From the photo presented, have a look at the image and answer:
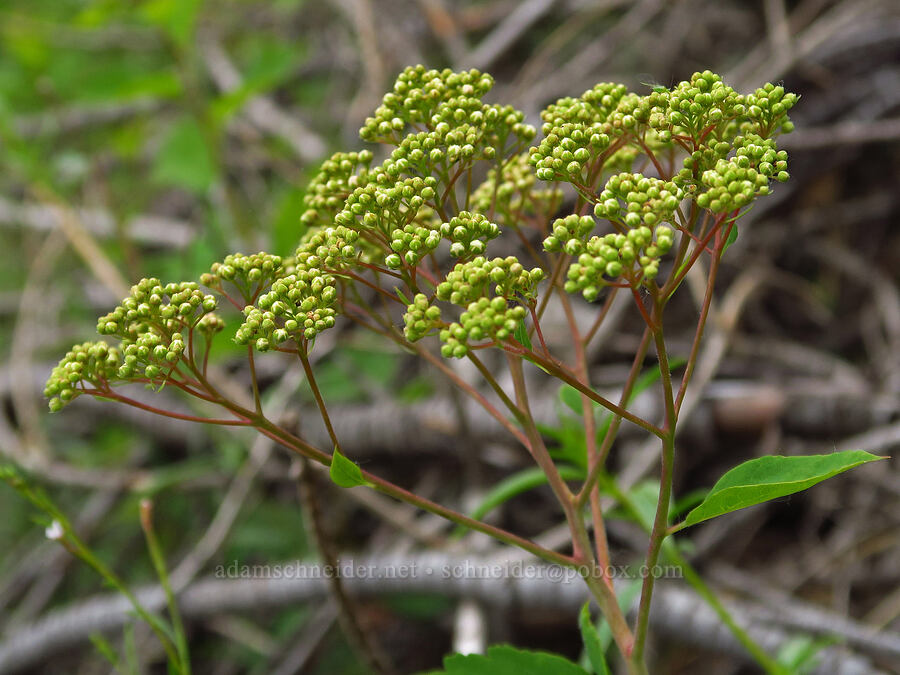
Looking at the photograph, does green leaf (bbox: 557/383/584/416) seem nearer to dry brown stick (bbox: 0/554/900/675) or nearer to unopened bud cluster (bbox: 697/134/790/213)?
unopened bud cluster (bbox: 697/134/790/213)

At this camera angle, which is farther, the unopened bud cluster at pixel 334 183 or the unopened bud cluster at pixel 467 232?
the unopened bud cluster at pixel 334 183

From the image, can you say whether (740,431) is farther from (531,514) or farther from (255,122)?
(255,122)


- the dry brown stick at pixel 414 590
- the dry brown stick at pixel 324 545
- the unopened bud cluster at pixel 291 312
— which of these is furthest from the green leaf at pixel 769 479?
the dry brown stick at pixel 414 590

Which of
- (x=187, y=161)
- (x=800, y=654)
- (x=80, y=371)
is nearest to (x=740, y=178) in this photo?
(x=80, y=371)

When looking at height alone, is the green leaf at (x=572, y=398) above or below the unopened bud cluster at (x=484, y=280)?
above

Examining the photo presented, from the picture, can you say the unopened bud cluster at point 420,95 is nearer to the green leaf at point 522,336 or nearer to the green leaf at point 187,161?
the green leaf at point 522,336

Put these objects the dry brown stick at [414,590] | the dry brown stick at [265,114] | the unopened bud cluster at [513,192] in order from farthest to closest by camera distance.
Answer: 1. the dry brown stick at [265,114]
2. the dry brown stick at [414,590]
3. the unopened bud cluster at [513,192]

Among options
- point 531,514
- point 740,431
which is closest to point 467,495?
point 531,514

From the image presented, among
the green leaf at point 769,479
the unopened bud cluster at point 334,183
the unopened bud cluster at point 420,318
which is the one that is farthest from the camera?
the unopened bud cluster at point 334,183
